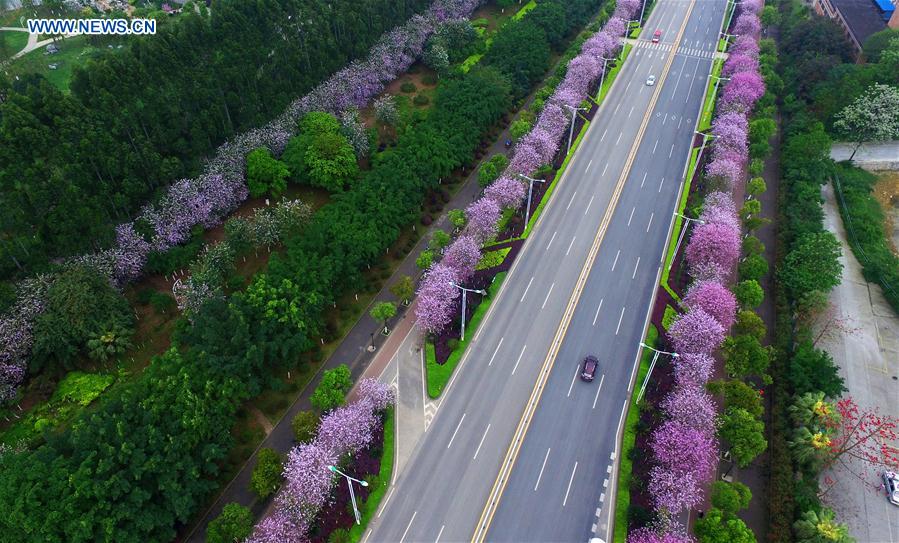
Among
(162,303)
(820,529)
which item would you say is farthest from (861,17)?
(162,303)

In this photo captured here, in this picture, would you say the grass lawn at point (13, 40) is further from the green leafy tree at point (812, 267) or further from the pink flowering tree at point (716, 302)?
the green leafy tree at point (812, 267)

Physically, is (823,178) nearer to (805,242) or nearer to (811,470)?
(805,242)

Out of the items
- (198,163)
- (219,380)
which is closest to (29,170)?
(198,163)

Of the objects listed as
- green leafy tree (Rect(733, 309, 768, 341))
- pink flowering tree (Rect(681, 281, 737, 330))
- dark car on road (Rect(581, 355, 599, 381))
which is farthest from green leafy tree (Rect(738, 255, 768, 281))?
dark car on road (Rect(581, 355, 599, 381))

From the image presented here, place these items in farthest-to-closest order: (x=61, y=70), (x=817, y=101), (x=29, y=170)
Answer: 1. (x=61, y=70)
2. (x=817, y=101)
3. (x=29, y=170)

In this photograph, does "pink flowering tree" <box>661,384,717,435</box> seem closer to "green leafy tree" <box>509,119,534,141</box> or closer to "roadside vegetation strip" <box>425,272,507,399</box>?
"roadside vegetation strip" <box>425,272,507,399</box>

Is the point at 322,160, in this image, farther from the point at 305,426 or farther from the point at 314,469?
the point at 314,469
